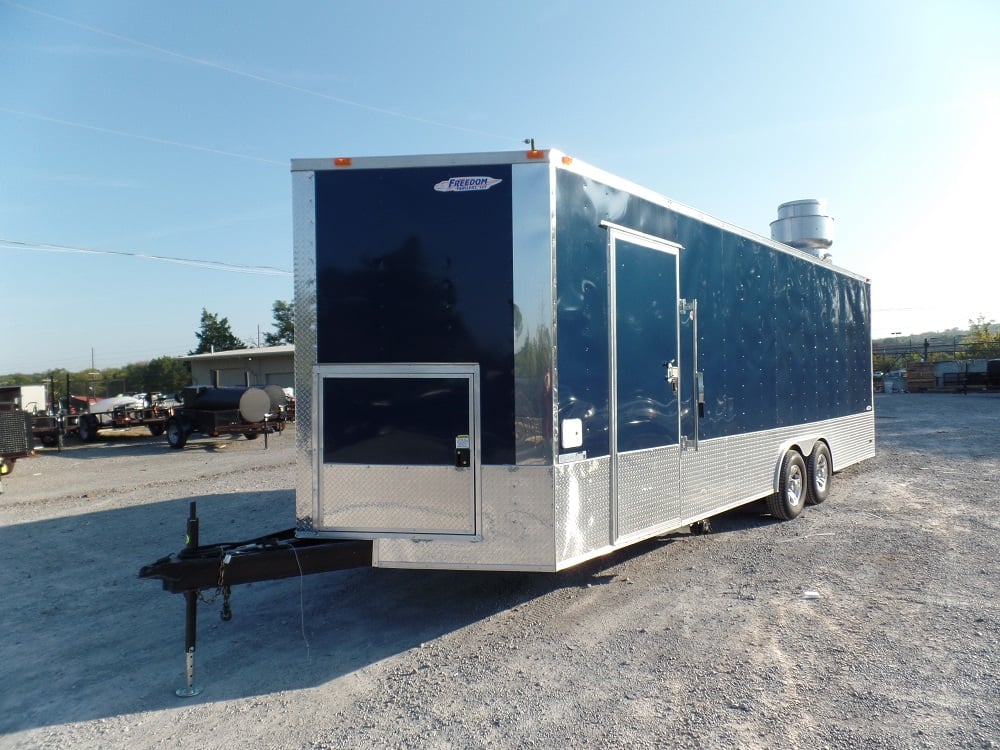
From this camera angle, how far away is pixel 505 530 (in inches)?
174

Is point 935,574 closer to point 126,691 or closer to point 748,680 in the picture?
point 748,680

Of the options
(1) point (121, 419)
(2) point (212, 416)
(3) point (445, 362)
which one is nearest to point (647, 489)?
(3) point (445, 362)

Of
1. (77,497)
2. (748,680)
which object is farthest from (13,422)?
(748,680)

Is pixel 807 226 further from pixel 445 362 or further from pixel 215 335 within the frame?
pixel 215 335

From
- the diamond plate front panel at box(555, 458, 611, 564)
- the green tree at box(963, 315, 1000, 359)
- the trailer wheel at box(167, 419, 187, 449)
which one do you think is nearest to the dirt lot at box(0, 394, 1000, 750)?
the diamond plate front panel at box(555, 458, 611, 564)

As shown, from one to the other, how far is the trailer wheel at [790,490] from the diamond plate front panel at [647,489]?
2.42 metres

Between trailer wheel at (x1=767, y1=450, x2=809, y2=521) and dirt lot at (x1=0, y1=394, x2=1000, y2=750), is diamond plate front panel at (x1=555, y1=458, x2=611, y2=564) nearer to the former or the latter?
dirt lot at (x1=0, y1=394, x2=1000, y2=750)

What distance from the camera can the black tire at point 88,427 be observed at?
20.2 metres

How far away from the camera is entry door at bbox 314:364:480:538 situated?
439 cm

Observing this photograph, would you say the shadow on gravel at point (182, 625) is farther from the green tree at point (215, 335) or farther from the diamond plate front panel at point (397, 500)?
the green tree at point (215, 335)

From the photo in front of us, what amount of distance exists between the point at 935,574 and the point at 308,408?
194 inches

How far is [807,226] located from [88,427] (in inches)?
752

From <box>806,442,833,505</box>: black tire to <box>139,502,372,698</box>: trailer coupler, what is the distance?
19.3ft

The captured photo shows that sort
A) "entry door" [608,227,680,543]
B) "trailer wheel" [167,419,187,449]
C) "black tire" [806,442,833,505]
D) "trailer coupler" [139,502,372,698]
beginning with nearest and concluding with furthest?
"trailer coupler" [139,502,372,698] → "entry door" [608,227,680,543] → "black tire" [806,442,833,505] → "trailer wheel" [167,419,187,449]
